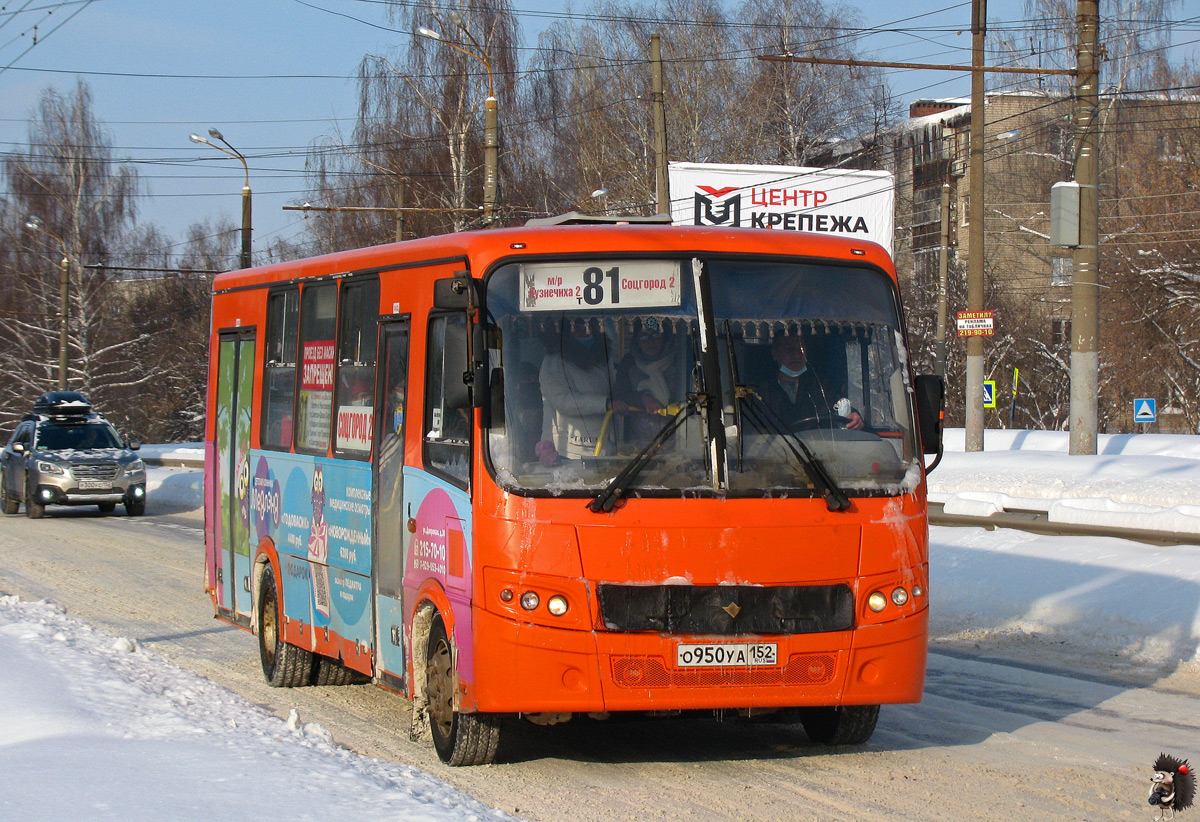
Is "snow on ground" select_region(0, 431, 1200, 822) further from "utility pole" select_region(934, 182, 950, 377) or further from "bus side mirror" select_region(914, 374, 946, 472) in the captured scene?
"utility pole" select_region(934, 182, 950, 377)

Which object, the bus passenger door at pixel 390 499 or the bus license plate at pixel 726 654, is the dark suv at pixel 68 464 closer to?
the bus passenger door at pixel 390 499

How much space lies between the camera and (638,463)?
6352mm

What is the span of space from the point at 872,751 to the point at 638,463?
2.04 metres

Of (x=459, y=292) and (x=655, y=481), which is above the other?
(x=459, y=292)

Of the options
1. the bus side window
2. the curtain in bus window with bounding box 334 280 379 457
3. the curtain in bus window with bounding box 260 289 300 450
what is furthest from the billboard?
the bus side window

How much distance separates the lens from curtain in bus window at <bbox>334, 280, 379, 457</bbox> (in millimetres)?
8070

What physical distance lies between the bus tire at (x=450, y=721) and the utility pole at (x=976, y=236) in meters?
22.1

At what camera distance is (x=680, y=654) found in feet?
20.6

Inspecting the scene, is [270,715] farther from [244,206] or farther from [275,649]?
[244,206]

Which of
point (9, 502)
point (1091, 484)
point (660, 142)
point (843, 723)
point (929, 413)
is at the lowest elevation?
point (9, 502)

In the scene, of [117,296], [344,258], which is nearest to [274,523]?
[344,258]

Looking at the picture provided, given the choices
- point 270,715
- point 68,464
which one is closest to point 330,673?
point 270,715

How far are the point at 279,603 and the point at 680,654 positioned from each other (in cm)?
400

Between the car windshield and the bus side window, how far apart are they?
69.3 ft
